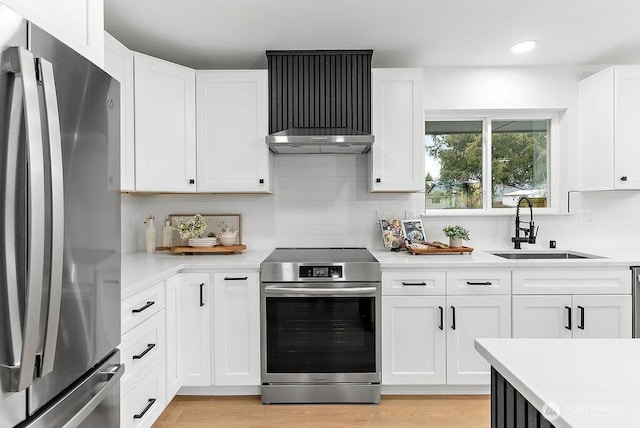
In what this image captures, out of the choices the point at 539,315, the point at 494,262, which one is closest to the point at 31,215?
the point at 494,262

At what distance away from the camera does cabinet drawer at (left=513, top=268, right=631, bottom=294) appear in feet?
8.30

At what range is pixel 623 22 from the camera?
8.10ft

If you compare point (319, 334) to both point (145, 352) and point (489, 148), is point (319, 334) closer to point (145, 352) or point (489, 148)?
point (145, 352)

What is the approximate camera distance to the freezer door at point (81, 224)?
2.92 ft

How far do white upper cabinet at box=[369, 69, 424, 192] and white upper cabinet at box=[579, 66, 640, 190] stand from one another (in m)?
1.32

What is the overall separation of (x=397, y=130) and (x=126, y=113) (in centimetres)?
179

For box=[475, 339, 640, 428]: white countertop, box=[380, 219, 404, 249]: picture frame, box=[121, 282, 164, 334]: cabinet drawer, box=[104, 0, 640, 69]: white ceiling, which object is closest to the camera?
box=[475, 339, 640, 428]: white countertop

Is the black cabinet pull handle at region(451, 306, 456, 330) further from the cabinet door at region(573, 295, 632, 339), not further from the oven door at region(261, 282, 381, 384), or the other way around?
the cabinet door at region(573, 295, 632, 339)

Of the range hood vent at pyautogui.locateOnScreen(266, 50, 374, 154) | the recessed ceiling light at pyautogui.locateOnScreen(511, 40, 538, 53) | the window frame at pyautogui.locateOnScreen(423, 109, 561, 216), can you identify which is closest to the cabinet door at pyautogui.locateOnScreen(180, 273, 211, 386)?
the range hood vent at pyautogui.locateOnScreen(266, 50, 374, 154)

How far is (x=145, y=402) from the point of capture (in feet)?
6.58

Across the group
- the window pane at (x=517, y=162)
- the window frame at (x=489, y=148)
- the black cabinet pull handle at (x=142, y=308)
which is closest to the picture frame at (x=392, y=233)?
the window frame at (x=489, y=148)

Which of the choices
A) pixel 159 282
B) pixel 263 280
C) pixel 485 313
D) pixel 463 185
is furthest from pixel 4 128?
pixel 463 185

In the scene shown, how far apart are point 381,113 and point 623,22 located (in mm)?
1535

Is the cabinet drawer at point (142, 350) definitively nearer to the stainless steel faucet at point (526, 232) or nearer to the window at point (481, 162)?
the window at point (481, 162)
